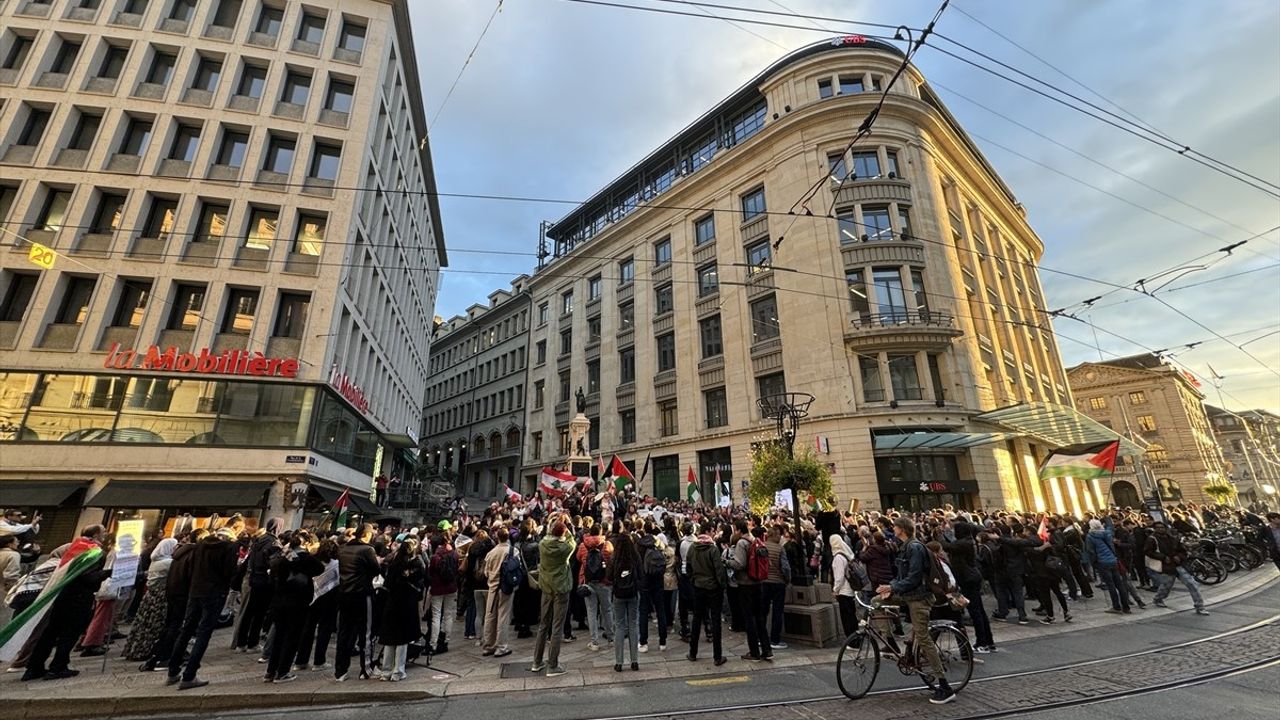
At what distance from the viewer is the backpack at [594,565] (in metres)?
9.04

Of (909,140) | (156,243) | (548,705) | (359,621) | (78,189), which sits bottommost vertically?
(548,705)

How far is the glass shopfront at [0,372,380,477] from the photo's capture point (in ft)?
56.2

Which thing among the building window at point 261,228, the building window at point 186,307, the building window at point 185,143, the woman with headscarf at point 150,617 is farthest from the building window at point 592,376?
the woman with headscarf at point 150,617

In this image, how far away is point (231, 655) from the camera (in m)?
8.54

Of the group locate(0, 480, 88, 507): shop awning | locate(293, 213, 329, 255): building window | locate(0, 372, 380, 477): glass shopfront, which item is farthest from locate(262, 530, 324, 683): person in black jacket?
locate(293, 213, 329, 255): building window

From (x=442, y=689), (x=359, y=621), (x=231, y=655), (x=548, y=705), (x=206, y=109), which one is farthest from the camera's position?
(x=206, y=109)

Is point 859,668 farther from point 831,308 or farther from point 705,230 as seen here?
point 705,230

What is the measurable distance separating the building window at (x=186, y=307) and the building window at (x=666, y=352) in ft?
84.5

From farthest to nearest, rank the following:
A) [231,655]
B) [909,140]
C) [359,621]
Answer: [909,140] < [231,655] < [359,621]

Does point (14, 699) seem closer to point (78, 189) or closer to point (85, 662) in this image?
point (85, 662)

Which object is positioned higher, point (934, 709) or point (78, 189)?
point (78, 189)

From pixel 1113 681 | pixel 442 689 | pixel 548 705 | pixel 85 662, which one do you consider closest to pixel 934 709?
pixel 1113 681

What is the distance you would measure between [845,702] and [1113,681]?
371cm

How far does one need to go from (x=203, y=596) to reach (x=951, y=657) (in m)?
10.2
